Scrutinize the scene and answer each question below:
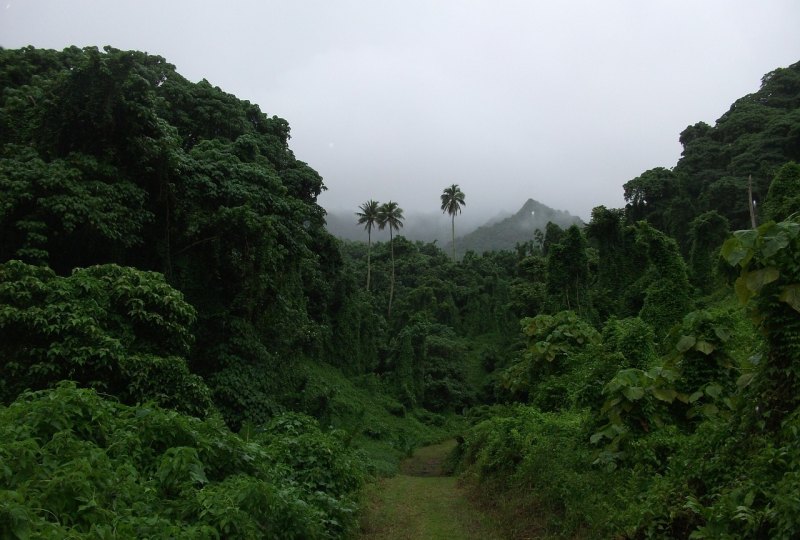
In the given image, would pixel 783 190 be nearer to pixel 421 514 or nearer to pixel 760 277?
pixel 421 514

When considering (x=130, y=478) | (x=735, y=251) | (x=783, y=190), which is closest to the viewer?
(x=130, y=478)

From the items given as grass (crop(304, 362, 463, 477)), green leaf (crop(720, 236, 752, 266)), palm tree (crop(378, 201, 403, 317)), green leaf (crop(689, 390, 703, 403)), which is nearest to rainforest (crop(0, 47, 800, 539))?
green leaf (crop(720, 236, 752, 266))

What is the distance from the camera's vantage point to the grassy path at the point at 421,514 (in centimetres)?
883

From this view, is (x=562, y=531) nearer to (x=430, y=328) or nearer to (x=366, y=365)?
(x=366, y=365)

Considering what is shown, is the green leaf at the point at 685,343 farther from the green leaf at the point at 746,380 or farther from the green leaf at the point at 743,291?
the green leaf at the point at 743,291

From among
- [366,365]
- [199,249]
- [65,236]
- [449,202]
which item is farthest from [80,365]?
[449,202]

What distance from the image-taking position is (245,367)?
44.1 feet

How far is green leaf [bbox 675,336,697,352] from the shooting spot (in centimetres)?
755

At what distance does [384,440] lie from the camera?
87.4ft

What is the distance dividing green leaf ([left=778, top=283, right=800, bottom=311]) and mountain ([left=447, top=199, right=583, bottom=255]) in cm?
10648

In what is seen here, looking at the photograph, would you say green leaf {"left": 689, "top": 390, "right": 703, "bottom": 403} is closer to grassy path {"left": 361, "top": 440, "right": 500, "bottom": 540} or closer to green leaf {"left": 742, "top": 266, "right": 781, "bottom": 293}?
green leaf {"left": 742, "top": 266, "right": 781, "bottom": 293}

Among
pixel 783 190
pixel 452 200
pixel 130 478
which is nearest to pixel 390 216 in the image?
pixel 452 200

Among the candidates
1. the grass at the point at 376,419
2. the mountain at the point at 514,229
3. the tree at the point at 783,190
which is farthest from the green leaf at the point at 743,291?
the mountain at the point at 514,229

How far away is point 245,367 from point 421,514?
569cm
